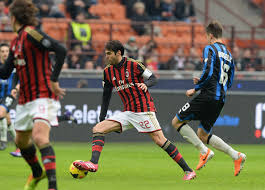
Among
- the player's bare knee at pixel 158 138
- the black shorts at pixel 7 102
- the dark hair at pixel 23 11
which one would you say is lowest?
the black shorts at pixel 7 102

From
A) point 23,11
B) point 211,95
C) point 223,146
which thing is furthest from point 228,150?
point 23,11

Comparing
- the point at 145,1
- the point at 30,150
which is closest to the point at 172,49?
the point at 145,1

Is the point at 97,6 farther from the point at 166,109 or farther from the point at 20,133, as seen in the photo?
the point at 20,133

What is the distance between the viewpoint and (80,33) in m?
19.5

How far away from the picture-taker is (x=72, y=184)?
8.44m

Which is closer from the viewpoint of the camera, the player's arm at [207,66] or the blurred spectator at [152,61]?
the player's arm at [207,66]

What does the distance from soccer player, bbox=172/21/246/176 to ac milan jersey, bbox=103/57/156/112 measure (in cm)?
78

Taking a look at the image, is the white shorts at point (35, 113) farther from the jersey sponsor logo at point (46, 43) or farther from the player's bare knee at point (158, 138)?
the player's bare knee at point (158, 138)

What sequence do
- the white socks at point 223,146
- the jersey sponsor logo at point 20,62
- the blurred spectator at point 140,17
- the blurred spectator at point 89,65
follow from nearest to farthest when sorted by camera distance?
the jersey sponsor logo at point 20,62 < the white socks at point 223,146 < the blurred spectator at point 89,65 < the blurred spectator at point 140,17

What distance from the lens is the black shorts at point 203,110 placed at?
386 inches

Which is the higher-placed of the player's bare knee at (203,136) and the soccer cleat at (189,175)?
the player's bare knee at (203,136)

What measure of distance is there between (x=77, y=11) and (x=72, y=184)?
12.6 meters

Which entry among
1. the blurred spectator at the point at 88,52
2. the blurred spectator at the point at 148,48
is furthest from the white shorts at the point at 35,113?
the blurred spectator at the point at 148,48

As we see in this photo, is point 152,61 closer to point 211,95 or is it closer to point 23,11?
point 211,95
